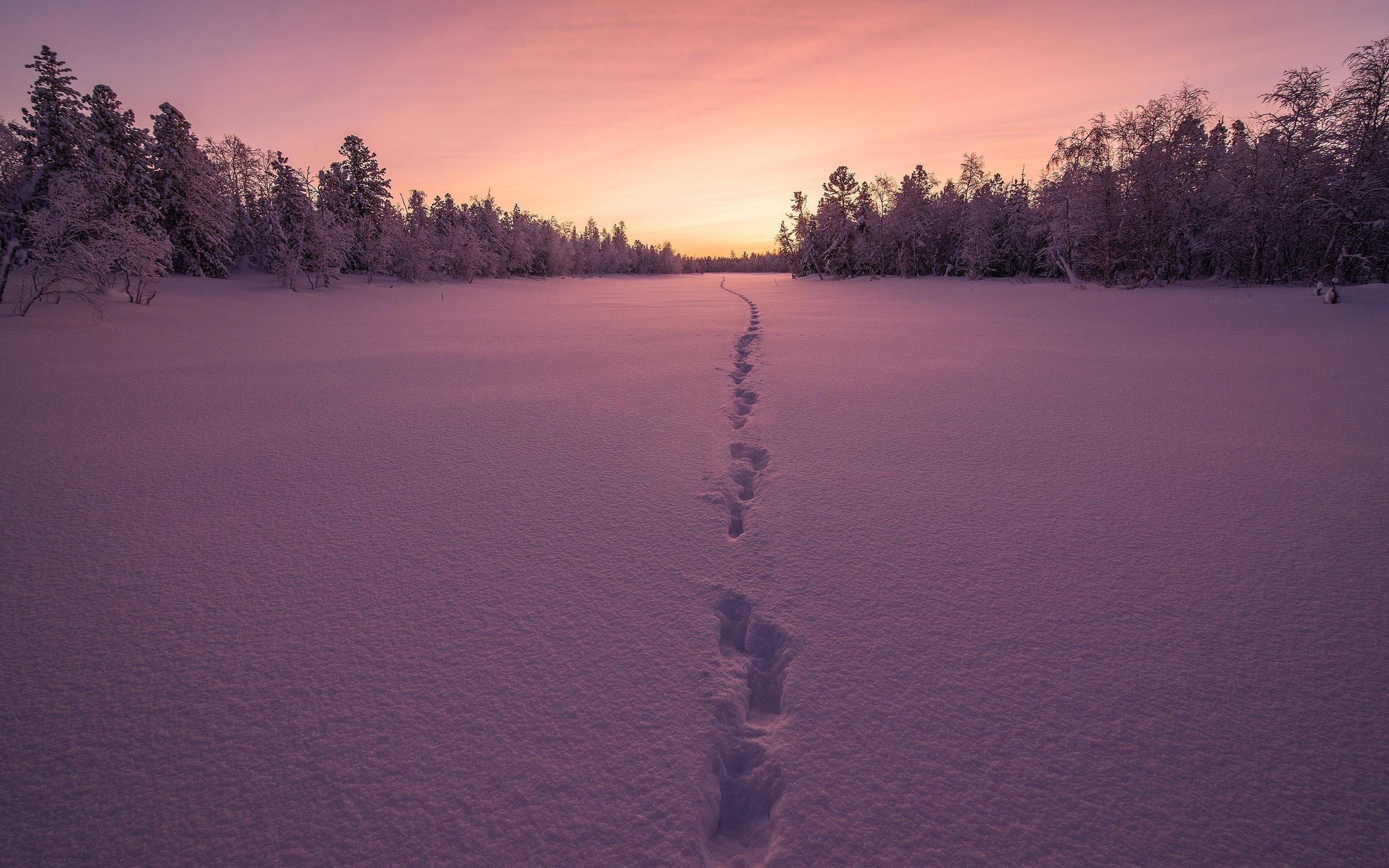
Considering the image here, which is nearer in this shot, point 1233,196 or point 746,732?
point 746,732

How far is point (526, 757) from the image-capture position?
1349mm

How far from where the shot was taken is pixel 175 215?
803 inches

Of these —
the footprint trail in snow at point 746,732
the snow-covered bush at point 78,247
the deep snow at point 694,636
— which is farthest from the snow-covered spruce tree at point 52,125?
the footprint trail in snow at point 746,732

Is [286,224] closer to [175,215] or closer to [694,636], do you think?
[175,215]

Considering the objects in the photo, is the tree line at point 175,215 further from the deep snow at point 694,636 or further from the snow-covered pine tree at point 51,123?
the deep snow at point 694,636

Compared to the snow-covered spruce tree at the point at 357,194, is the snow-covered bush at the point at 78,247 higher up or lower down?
lower down

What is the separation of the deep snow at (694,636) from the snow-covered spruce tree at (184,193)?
22.3m

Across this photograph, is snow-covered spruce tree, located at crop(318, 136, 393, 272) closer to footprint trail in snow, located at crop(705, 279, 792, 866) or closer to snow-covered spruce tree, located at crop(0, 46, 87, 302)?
snow-covered spruce tree, located at crop(0, 46, 87, 302)

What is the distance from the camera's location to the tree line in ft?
32.9

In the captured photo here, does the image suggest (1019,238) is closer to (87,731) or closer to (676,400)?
(676,400)

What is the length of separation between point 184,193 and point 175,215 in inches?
36.0

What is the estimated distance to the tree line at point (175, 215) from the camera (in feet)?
32.9

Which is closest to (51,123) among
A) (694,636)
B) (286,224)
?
(286,224)

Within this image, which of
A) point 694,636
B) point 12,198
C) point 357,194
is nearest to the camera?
point 694,636
